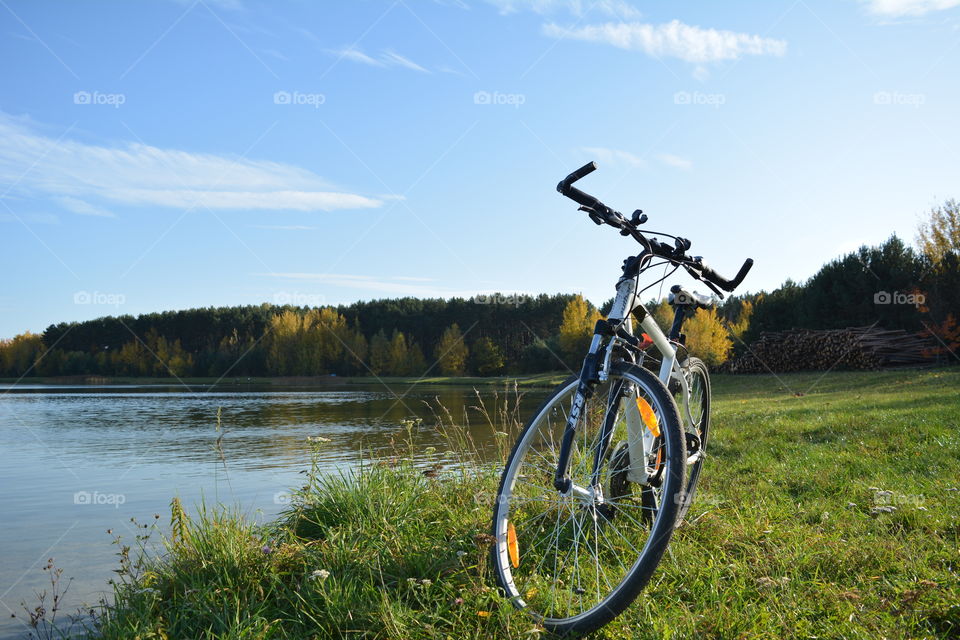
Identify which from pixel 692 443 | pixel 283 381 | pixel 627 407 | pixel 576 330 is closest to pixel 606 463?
pixel 627 407

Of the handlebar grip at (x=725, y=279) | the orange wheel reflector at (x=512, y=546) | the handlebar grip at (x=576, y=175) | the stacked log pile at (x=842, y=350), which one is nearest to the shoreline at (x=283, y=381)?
the stacked log pile at (x=842, y=350)

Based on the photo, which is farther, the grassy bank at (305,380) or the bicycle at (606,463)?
the grassy bank at (305,380)

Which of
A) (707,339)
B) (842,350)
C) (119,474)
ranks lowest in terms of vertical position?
(119,474)

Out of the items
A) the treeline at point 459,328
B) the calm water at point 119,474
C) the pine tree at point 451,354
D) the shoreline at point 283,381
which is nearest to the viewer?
the calm water at point 119,474

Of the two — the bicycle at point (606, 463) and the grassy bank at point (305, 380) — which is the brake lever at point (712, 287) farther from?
the grassy bank at point (305, 380)

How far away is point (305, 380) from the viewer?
7475 centimetres

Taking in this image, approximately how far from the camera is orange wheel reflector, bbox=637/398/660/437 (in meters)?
2.77

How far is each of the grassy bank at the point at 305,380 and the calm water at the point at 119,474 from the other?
32049mm

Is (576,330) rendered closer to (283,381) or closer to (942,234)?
(942,234)

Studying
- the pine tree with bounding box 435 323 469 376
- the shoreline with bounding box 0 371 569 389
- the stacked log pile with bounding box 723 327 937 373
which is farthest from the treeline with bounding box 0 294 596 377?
the stacked log pile with bounding box 723 327 937 373

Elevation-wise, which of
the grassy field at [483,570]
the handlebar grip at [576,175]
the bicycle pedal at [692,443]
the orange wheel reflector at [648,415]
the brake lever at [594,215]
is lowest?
the grassy field at [483,570]

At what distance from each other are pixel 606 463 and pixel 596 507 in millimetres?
228

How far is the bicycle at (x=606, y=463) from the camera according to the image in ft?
8.21

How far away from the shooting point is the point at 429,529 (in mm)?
3725
